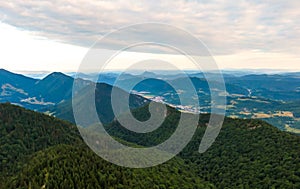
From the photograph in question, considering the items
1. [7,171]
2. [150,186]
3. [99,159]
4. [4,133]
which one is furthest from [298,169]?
[4,133]

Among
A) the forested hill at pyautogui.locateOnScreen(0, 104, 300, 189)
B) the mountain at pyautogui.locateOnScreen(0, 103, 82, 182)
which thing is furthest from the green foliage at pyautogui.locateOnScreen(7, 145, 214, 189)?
the mountain at pyautogui.locateOnScreen(0, 103, 82, 182)

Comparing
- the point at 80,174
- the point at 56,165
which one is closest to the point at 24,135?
the point at 56,165

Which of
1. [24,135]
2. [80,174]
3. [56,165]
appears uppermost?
[56,165]

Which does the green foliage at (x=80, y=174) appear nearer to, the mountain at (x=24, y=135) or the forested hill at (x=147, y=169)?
the forested hill at (x=147, y=169)

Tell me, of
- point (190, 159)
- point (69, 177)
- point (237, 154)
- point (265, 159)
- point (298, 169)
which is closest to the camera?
point (69, 177)

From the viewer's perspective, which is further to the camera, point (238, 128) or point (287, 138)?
point (238, 128)

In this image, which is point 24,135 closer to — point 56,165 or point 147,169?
point 56,165

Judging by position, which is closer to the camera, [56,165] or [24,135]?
[56,165]

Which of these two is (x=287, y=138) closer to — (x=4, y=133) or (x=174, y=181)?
(x=174, y=181)
